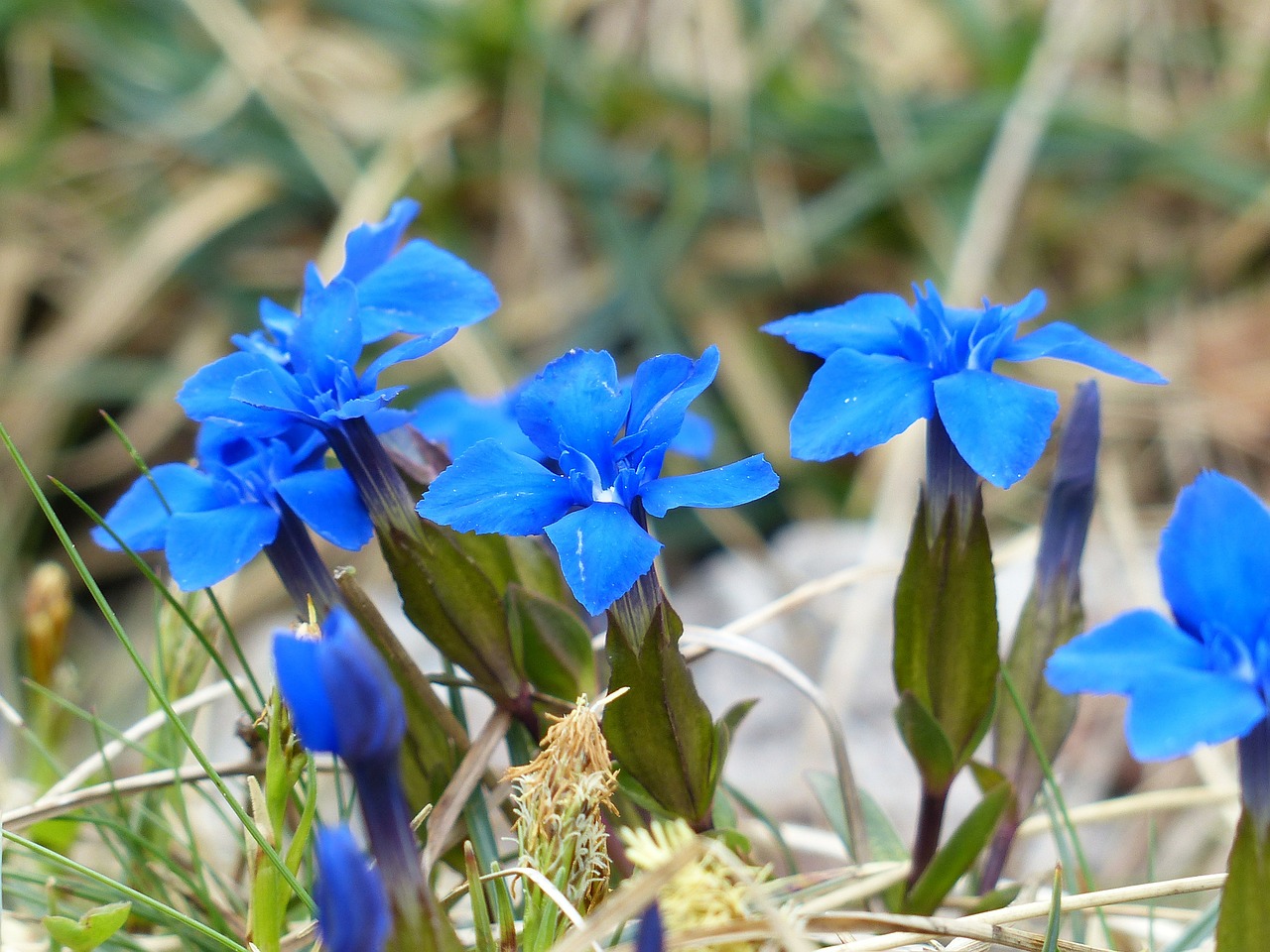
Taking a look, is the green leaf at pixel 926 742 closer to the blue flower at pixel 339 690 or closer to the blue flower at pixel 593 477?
the blue flower at pixel 593 477

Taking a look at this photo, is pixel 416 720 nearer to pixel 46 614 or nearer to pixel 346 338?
pixel 346 338

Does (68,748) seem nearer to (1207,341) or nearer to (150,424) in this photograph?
(150,424)

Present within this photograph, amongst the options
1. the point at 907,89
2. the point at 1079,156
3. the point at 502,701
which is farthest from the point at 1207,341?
the point at 502,701

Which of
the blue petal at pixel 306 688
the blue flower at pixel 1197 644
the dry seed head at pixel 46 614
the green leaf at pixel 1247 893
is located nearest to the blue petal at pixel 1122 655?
the blue flower at pixel 1197 644

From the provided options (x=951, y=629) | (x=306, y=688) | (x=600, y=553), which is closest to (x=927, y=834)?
(x=951, y=629)

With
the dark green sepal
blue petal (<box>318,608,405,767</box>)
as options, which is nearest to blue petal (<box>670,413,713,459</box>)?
the dark green sepal

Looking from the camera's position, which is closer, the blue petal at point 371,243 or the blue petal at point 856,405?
the blue petal at point 856,405
